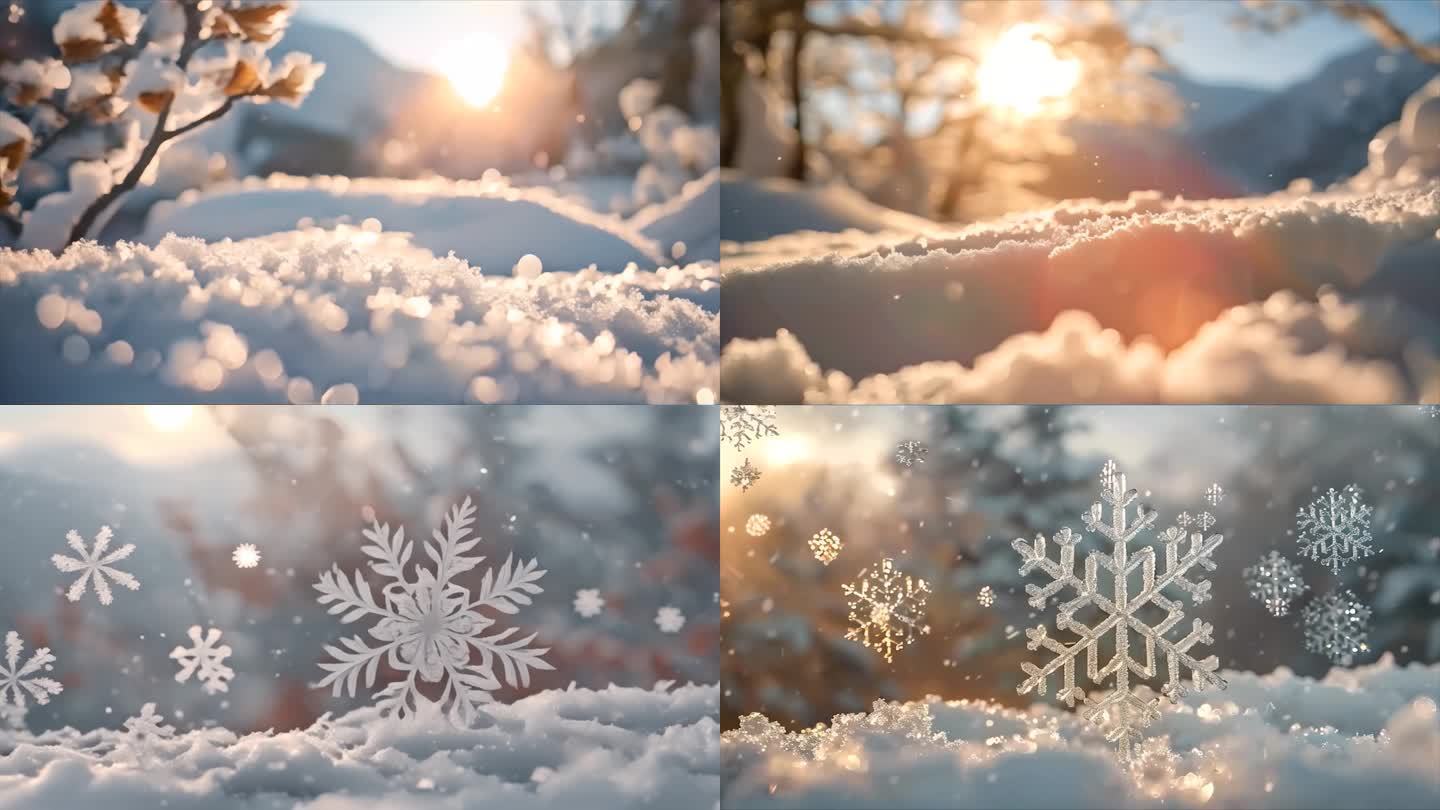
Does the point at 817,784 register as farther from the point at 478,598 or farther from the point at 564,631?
the point at 478,598

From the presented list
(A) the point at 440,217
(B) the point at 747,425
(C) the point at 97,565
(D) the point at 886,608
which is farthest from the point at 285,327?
(D) the point at 886,608

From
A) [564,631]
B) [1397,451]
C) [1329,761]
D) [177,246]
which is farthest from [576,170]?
[1329,761]

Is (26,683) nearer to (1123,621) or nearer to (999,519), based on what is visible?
(999,519)

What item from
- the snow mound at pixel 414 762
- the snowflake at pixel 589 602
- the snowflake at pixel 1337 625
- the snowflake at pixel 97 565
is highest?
the snowflake at pixel 97 565

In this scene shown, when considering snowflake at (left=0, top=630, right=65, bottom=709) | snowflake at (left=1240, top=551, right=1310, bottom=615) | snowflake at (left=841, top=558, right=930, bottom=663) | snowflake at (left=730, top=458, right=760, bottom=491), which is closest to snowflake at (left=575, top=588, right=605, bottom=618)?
snowflake at (left=730, top=458, right=760, bottom=491)

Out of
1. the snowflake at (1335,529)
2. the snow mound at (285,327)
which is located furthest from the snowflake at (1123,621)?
the snow mound at (285,327)

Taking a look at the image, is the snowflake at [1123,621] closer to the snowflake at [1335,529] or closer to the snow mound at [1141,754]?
the snow mound at [1141,754]

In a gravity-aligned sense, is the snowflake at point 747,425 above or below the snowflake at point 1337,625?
above
